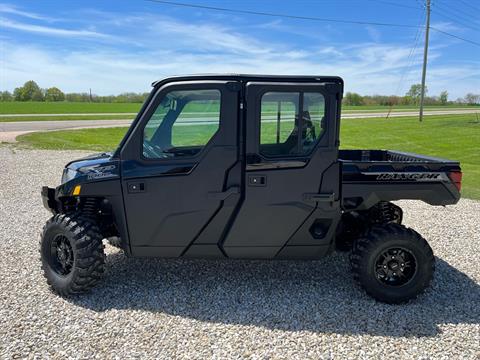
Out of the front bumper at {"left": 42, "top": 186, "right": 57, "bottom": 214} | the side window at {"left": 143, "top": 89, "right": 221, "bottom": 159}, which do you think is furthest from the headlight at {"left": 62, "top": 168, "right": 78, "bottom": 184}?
the side window at {"left": 143, "top": 89, "right": 221, "bottom": 159}

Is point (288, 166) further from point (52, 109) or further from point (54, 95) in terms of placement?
point (54, 95)

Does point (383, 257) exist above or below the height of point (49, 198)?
below

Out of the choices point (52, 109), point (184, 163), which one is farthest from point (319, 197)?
point (52, 109)

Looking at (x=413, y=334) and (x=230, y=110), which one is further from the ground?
(x=230, y=110)

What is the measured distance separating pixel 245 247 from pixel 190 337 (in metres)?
0.96

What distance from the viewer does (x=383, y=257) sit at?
3.80 m

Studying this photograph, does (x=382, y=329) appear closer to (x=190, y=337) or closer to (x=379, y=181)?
(x=379, y=181)

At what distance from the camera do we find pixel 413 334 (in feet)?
10.7

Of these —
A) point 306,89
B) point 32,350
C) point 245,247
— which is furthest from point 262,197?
point 32,350

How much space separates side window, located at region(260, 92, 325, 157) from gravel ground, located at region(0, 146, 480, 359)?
4.73ft

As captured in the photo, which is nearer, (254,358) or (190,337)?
(254,358)

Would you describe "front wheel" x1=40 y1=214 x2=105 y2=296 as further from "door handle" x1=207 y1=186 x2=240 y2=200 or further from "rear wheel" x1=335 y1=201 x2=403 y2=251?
"rear wheel" x1=335 y1=201 x2=403 y2=251

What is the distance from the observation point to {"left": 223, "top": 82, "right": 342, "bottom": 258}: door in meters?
3.58

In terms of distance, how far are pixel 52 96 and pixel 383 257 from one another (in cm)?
7553
